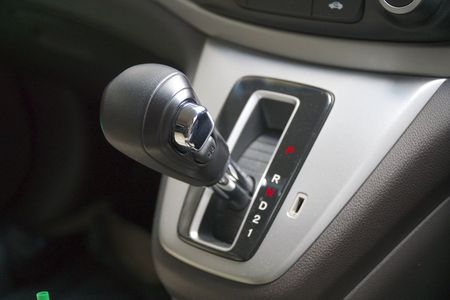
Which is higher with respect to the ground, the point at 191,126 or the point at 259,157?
the point at 191,126

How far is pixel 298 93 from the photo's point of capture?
72 centimetres

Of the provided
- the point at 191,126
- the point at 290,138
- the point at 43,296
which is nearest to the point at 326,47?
the point at 290,138

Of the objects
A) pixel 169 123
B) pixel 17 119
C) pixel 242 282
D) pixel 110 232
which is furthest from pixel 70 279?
pixel 169 123

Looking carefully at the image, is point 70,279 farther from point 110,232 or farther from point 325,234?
point 325,234

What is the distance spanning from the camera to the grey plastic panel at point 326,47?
640 mm

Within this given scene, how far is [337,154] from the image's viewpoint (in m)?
0.66

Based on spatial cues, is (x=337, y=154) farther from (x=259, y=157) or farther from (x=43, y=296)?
(x=43, y=296)

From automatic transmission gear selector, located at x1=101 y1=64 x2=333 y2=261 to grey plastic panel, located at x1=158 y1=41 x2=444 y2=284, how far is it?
0.04 feet

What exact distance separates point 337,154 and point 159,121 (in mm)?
212

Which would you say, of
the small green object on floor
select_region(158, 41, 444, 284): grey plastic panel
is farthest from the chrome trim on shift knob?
the small green object on floor

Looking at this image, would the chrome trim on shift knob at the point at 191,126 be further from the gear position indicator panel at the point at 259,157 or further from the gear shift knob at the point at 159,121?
the gear position indicator panel at the point at 259,157

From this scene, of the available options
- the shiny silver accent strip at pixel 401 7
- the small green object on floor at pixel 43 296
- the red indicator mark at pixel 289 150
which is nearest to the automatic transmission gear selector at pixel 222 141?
the red indicator mark at pixel 289 150

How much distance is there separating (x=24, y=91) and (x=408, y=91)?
2.62 ft

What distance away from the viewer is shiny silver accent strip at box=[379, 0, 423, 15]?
594 millimetres
